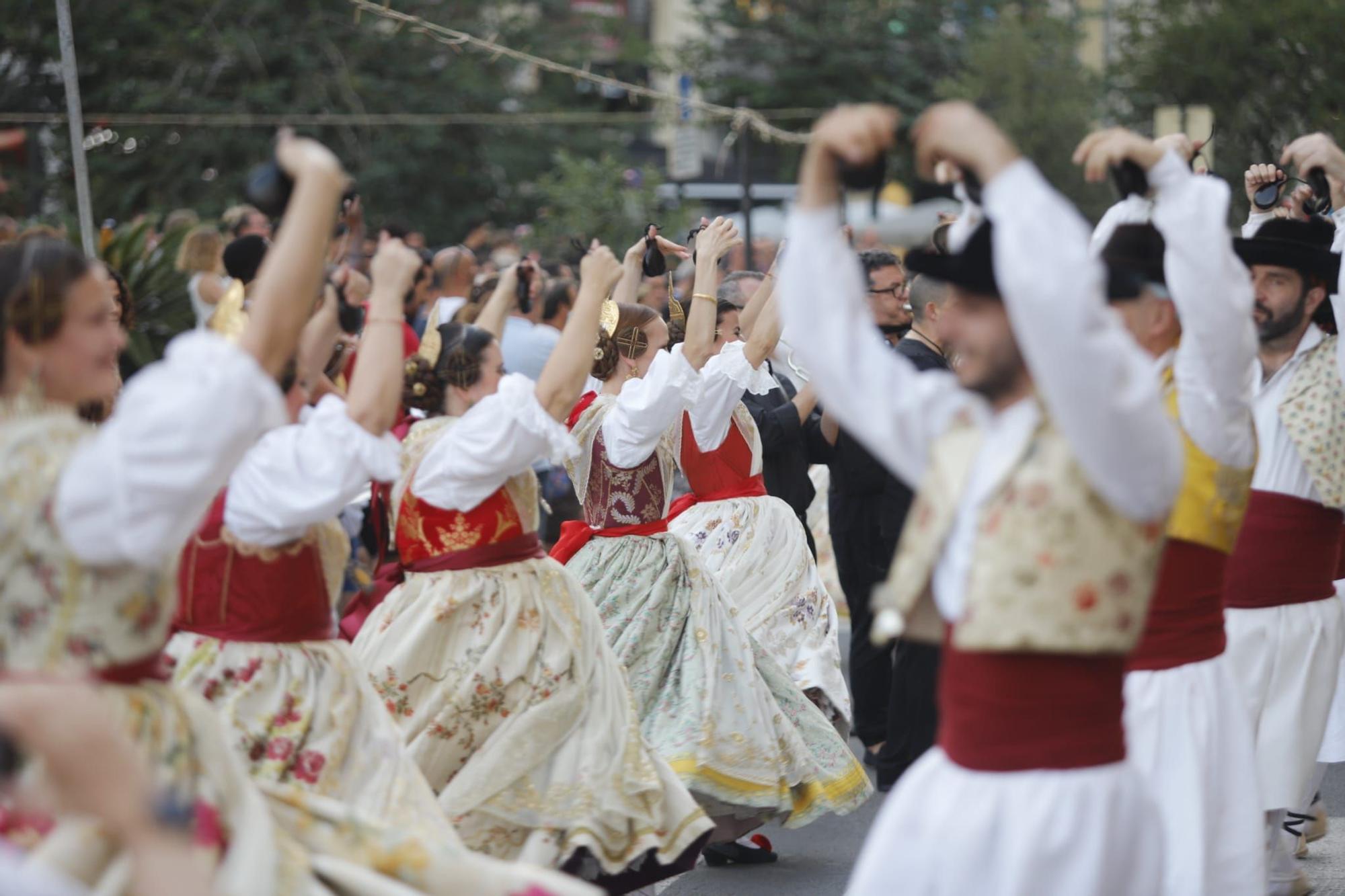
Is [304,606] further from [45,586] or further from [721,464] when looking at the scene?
[721,464]

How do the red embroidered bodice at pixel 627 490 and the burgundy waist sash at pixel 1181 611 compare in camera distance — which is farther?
the red embroidered bodice at pixel 627 490

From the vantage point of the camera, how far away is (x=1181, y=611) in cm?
385

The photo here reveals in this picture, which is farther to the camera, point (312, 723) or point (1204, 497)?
point (1204, 497)

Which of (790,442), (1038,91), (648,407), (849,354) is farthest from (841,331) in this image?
(1038,91)

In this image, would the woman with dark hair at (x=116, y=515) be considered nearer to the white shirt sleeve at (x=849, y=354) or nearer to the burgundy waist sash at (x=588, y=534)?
the white shirt sleeve at (x=849, y=354)

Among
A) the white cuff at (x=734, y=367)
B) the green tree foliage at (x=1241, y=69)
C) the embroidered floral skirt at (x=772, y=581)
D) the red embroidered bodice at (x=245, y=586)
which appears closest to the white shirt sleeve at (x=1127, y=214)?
the white cuff at (x=734, y=367)

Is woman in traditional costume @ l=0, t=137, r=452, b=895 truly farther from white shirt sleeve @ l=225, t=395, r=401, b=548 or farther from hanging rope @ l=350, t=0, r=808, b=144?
hanging rope @ l=350, t=0, r=808, b=144

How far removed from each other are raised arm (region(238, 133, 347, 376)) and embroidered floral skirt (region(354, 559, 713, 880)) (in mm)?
1821

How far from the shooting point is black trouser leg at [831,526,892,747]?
7.55 meters

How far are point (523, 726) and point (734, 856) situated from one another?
1745 mm

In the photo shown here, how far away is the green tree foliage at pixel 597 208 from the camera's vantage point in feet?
53.6

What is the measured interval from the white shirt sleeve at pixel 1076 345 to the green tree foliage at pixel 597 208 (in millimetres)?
13316

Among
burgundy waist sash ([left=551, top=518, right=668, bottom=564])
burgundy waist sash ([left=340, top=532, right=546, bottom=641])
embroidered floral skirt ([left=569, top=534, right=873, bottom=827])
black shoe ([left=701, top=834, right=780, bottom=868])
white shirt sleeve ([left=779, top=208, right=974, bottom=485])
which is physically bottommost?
black shoe ([left=701, top=834, right=780, bottom=868])

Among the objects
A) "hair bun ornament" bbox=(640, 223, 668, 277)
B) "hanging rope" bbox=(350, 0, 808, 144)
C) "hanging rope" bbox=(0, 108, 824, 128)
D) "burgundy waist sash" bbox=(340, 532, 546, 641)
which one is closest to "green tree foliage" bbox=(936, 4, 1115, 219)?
"hanging rope" bbox=(0, 108, 824, 128)
